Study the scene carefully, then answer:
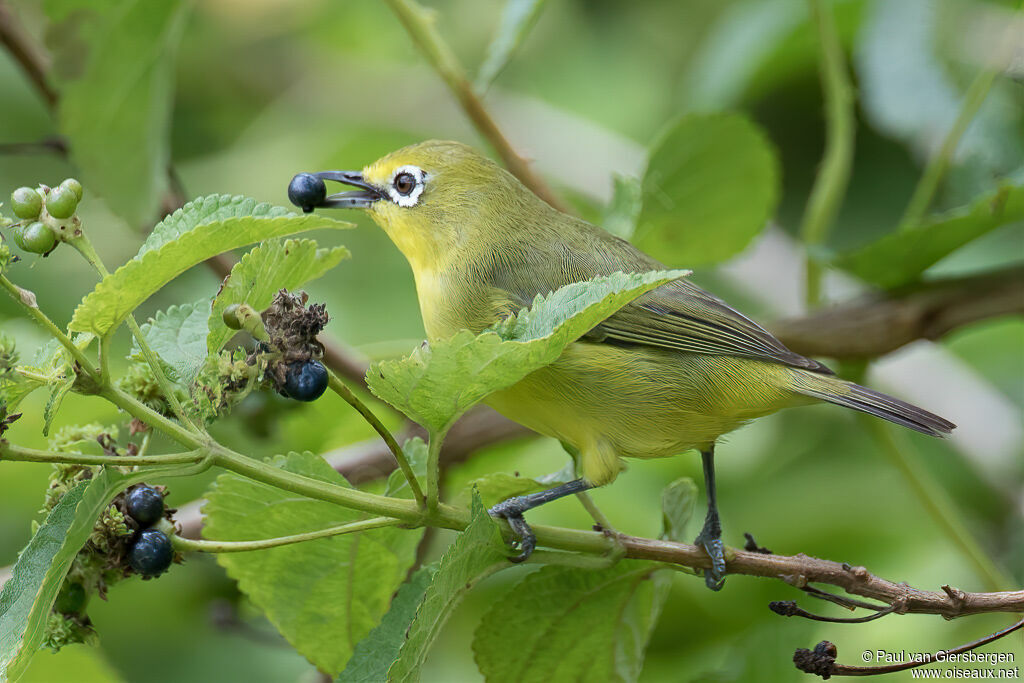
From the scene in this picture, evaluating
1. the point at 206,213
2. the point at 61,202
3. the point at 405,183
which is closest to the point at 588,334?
the point at 405,183

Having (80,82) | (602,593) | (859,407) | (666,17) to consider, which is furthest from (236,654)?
(666,17)

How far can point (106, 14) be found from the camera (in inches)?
120

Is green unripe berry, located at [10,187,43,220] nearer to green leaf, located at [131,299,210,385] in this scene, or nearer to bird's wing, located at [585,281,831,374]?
green leaf, located at [131,299,210,385]

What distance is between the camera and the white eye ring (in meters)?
3.08

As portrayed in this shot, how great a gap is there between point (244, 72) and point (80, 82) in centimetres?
253

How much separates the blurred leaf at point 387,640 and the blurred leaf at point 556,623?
179 millimetres

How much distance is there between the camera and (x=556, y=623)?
2.17 meters

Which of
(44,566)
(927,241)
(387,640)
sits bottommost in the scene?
(387,640)

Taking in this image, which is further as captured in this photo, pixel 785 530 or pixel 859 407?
pixel 785 530

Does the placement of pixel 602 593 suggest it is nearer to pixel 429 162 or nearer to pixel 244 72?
pixel 429 162

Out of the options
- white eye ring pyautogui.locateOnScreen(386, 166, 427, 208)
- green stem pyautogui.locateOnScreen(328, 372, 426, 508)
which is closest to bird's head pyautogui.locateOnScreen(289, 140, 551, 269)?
white eye ring pyautogui.locateOnScreen(386, 166, 427, 208)

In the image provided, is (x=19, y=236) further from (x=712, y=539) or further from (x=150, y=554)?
(x=712, y=539)

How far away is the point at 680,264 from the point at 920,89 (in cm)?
145

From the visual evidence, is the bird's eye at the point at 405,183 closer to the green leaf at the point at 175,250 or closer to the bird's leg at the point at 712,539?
the bird's leg at the point at 712,539
